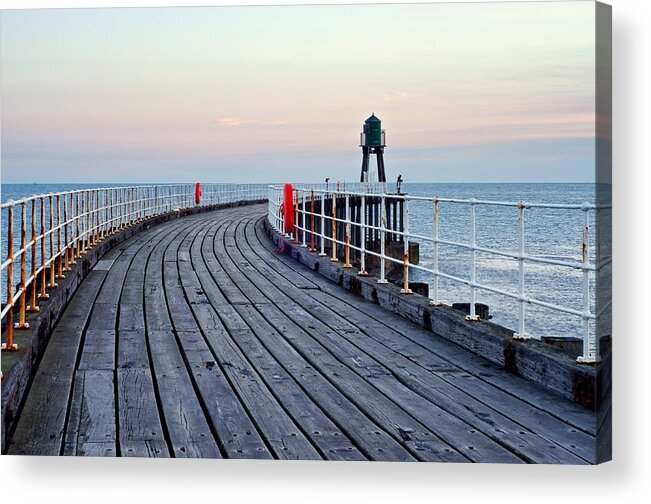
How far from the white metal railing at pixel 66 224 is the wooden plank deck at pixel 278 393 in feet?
1.31

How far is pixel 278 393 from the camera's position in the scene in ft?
16.8

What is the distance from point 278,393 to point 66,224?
186 inches

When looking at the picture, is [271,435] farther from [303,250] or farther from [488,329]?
[303,250]

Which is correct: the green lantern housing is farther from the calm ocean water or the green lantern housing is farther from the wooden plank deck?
the wooden plank deck

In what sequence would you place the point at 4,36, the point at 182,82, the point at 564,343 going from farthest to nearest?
1. the point at 182,82
2. the point at 564,343
3. the point at 4,36

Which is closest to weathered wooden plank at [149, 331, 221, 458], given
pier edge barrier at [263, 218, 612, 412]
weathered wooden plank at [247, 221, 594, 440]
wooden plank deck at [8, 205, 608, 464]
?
wooden plank deck at [8, 205, 608, 464]

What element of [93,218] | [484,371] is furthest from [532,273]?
[484,371]

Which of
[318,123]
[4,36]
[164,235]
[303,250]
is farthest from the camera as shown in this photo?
[164,235]

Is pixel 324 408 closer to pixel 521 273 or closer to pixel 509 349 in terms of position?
pixel 509 349

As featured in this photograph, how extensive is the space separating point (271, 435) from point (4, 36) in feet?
10.0

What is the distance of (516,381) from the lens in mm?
5207

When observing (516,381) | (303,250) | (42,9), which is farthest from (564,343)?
(303,250)

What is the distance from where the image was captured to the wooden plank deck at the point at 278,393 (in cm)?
434

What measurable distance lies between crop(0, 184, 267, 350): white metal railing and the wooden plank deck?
40 cm
